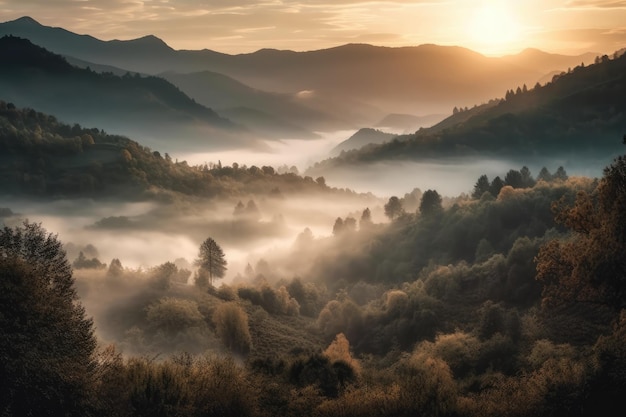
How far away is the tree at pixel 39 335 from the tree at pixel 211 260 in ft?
477

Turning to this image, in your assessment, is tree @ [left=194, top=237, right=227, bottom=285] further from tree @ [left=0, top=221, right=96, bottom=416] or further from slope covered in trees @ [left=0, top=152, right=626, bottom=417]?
tree @ [left=0, top=221, right=96, bottom=416]

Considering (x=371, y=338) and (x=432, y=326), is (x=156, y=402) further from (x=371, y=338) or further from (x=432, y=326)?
(x=371, y=338)

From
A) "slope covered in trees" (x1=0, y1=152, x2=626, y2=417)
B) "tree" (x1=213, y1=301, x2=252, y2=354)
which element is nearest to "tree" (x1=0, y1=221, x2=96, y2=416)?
"slope covered in trees" (x1=0, y1=152, x2=626, y2=417)

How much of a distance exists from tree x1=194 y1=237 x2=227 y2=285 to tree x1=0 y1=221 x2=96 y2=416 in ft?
477

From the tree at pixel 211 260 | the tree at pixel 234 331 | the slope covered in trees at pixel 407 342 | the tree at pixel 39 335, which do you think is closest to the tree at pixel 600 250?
the slope covered in trees at pixel 407 342

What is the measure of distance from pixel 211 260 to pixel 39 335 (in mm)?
152003

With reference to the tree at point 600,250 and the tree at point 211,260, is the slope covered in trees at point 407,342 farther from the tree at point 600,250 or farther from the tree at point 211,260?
the tree at point 211,260

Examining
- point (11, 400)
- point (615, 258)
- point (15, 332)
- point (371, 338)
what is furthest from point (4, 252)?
point (371, 338)

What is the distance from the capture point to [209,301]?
158m

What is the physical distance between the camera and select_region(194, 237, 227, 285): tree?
183m

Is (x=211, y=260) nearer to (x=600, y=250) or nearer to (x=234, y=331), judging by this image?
(x=234, y=331)

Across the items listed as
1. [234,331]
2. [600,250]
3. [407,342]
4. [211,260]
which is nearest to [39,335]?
[600,250]

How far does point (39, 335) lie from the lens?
33.0 m

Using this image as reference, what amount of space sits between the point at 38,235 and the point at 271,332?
113 meters
